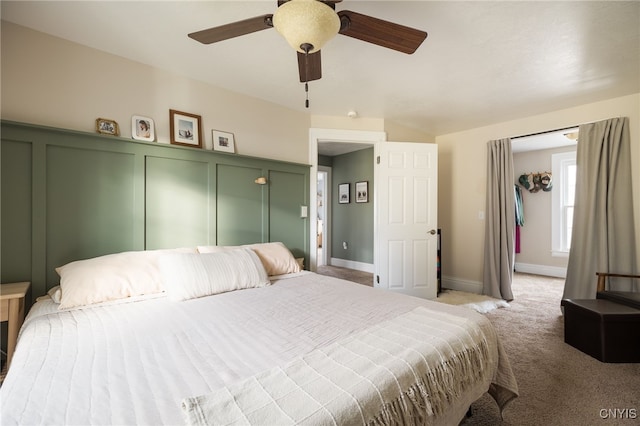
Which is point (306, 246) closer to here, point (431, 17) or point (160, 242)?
point (160, 242)

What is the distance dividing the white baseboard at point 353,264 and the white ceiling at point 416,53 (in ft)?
10.2

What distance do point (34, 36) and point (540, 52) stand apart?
12.2 ft

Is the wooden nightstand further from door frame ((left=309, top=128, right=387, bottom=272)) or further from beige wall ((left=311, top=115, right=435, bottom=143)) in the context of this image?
beige wall ((left=311, top=115, right=435, bottom=143))

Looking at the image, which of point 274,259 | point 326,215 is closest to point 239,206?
point 274,259

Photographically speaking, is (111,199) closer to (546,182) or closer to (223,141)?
(223,141)

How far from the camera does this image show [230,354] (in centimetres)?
108

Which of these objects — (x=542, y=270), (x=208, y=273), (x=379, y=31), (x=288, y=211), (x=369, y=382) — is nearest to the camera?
(x=369, y=382)

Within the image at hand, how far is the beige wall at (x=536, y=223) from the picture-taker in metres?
5.43

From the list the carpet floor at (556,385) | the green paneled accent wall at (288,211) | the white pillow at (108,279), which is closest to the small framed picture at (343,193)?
the green paneled accent wall at (288,211)

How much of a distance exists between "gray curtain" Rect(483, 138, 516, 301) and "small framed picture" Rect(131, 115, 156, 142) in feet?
13.7

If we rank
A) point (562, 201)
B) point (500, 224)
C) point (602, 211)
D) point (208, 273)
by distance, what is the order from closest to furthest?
point (208, 273) < point (602, 211) < point (500, 224) < point (562, 201)

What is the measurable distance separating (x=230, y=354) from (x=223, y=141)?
7.29ft

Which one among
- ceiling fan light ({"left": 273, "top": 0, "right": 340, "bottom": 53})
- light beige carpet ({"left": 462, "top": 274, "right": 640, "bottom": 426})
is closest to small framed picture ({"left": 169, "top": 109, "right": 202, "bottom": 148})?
ceiling fan light ({"left": 273, "top": 0, "right": 340, "bottom": 53})

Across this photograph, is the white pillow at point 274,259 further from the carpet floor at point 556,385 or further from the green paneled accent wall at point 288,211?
the carpet floor at point 556,385
